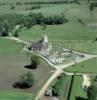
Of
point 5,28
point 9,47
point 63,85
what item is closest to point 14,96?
point 63,85

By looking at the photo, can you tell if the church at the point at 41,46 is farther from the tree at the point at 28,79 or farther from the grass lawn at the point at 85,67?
the tree at the point at 28,79

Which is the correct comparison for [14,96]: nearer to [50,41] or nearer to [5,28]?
[50,41]

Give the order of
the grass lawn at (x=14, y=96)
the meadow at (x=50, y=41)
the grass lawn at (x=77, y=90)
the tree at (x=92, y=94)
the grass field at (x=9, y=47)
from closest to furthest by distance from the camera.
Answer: the tree at (x=92, y=94)
the grass lawn at (x=14, y=96)
the grass lawn at (x=77, y=90)
the meadow at (x=50, y=41)
the grass field at (x=9, y=47)

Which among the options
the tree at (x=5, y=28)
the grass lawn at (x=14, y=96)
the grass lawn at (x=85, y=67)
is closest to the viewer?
the grass lawn at (x=14, y=96)

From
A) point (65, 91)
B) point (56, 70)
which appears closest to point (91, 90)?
point (65, 91)

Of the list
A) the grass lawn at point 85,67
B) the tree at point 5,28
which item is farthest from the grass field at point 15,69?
the tree at point 5,28

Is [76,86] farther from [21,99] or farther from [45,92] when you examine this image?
[21,99]
